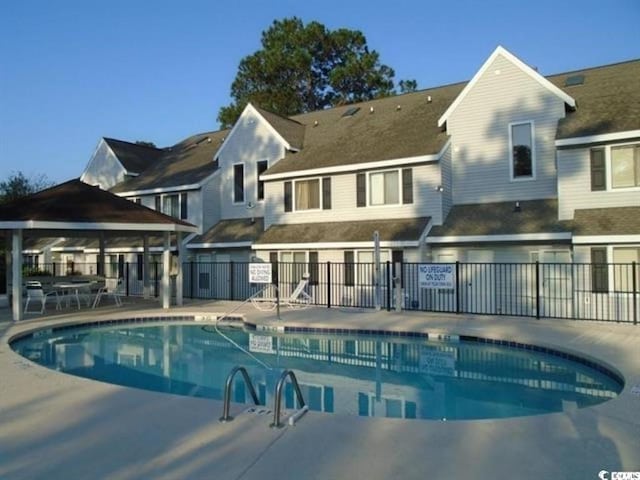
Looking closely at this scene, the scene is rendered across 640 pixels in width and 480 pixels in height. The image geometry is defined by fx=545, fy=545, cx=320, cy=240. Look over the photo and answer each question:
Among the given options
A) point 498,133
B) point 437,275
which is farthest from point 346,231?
point 498,133

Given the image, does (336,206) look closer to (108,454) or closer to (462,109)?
(462,109)

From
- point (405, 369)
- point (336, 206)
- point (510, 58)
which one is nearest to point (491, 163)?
point (510, 58)

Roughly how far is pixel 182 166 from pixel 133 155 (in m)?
5.34

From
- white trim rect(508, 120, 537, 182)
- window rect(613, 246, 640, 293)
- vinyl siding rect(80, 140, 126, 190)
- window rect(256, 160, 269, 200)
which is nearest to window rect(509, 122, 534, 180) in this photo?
white trim rect(508, 120, 537, 182)

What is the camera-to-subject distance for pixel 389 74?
4244cm

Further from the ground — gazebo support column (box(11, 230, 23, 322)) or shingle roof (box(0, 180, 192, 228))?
shingle roof (box(0, 180, 192, 228))

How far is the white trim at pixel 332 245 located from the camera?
18734 mm

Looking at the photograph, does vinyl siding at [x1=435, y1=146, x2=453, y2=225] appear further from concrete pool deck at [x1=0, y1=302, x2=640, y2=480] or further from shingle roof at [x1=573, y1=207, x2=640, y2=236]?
concrete pool deck at [x1=0, y1=302, x2=640, y2=480]

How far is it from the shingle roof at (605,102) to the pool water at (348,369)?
901cm

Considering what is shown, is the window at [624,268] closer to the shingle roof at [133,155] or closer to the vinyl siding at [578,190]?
the vinyl siding at [578,190]

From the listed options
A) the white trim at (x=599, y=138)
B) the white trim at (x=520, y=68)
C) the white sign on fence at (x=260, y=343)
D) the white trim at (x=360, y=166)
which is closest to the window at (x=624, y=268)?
the white trim at (x=599, y=138)

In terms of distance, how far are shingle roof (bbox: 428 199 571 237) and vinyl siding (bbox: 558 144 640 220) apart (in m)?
0.56

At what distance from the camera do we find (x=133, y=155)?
3319 centimetres

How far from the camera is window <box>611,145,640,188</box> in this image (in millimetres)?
16672
